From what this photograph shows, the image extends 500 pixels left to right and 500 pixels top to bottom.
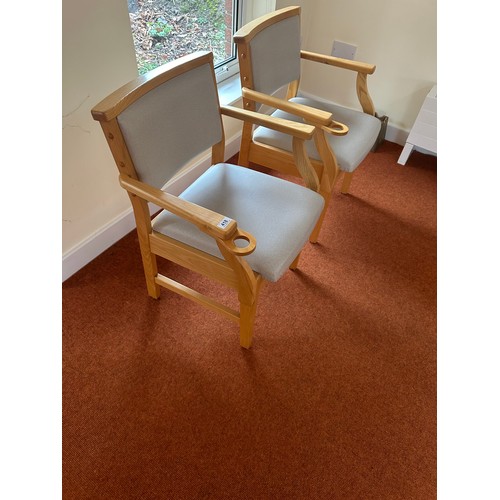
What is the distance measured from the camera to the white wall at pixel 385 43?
206cm

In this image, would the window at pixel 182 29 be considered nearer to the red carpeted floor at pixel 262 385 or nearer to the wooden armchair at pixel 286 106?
the wooden armchair at pixel 286 106

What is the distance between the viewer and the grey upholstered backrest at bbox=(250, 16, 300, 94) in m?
1.49

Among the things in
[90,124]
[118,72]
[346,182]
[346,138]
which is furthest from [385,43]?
[90,124]

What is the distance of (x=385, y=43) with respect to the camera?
2.20 m

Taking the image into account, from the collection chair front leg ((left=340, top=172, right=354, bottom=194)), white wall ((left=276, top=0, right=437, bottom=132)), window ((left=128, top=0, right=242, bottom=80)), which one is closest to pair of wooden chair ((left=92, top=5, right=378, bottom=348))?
window ((left=128, top=0, right=242, bottom=80))

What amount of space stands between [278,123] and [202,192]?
356mm

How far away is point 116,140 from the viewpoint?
100 centimetres

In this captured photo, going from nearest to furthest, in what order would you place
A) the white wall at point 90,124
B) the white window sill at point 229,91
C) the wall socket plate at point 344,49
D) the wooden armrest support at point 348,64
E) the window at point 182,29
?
the white wall at point 90,124, the window at point 182,29, the wooden armrest support at point 348,64, the white window sill at point 229,91, the wall socket plate at point 344,49

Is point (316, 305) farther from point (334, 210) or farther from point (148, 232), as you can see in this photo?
point (148, 232)

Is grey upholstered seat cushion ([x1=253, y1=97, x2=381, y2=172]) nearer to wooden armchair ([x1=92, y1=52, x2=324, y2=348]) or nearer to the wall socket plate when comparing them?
wooden armchair ([x1=92, y1=52, x2=324, y2=348])

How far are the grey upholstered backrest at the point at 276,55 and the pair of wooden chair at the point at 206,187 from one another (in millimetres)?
23

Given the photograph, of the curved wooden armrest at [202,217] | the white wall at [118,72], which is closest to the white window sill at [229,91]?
the white wall at [118,72]

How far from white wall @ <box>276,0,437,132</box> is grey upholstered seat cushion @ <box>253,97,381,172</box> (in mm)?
726

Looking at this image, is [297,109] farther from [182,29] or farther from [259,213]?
[182,29]
